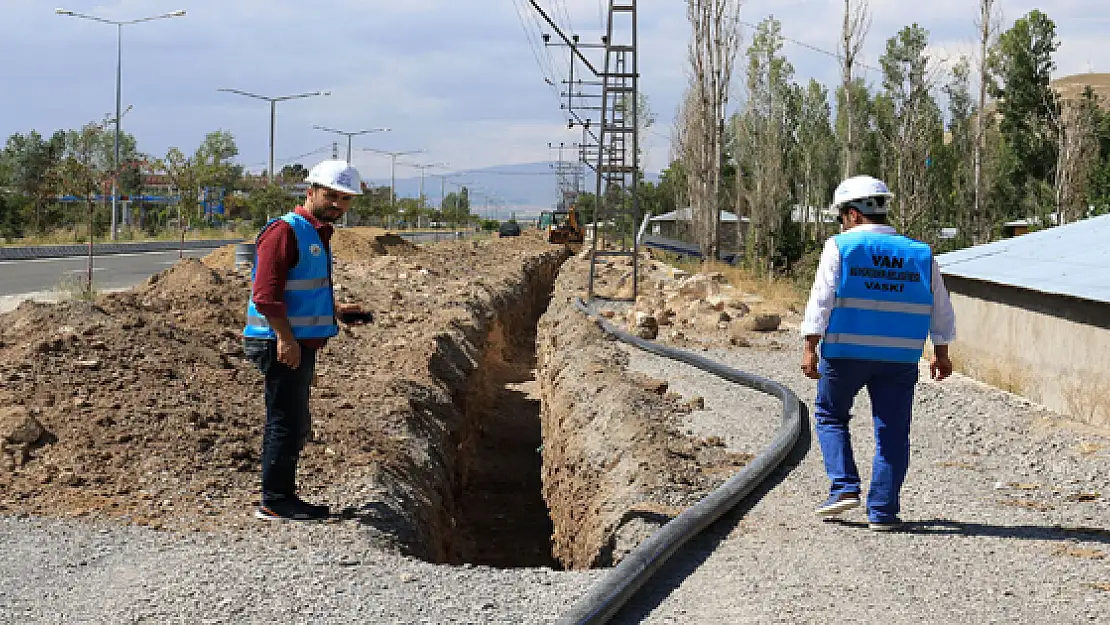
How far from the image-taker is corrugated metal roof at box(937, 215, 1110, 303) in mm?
12203

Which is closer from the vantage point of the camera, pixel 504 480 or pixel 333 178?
pixel 333 178

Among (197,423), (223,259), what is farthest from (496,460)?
(223,259)

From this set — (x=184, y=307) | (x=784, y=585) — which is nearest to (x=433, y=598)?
(x=784, y=585)

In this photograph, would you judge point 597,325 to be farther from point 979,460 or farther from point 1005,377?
point 979,460

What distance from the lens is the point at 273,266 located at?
19.4ft

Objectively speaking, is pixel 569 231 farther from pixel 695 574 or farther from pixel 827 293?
pixel 695 574

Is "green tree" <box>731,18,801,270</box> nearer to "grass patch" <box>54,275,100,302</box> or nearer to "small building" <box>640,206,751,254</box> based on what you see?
"small building" <box>640,206,751,254</box>

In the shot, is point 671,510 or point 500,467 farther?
point 500,467

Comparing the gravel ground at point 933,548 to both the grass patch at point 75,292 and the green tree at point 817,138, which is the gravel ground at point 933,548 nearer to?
the grass patch at point 75,292

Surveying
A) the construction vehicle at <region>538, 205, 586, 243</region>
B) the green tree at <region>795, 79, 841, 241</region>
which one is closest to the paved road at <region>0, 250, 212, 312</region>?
the construction vehicle at <region>538, 205, 586, 243</region>

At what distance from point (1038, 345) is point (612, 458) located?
20.7 feet

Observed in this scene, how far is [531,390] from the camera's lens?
782 inches

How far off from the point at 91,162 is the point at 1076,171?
29080mm

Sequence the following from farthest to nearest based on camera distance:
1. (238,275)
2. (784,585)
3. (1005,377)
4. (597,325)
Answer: (238,275), (597,325), (1005,377), (784,585)
